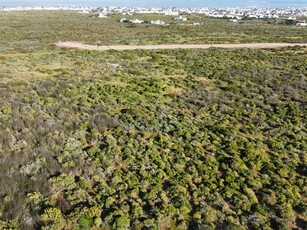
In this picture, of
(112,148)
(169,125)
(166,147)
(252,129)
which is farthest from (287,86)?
(112,148)

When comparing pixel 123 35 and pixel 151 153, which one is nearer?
pixel 151 153

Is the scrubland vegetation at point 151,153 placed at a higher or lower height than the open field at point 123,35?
higher

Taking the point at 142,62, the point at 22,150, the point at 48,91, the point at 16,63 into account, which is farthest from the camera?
the point at 142,62

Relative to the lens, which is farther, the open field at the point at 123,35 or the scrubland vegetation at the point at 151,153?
the open field at the point at 123,35

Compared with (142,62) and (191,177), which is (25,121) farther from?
(142,62)

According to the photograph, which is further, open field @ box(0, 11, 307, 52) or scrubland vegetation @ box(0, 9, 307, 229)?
open field @ box(0, 11, 307, 52)

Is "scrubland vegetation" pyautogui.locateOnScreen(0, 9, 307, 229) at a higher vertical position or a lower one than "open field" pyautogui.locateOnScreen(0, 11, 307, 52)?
higher

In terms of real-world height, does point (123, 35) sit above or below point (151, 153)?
below

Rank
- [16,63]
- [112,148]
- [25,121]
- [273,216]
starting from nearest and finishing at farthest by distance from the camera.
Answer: [273,216], [112,148], [25,121], [16,63]
